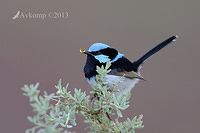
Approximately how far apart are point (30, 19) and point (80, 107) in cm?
586

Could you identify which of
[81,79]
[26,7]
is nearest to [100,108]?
[81,79]

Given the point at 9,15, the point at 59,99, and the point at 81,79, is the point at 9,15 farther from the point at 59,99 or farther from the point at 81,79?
the point at 59,99

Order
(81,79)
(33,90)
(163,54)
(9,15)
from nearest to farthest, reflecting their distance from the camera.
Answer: (33,90), (81,79), (163,54), (9,15)

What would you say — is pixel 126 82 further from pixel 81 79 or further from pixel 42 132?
pixel 81 79

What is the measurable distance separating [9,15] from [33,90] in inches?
243

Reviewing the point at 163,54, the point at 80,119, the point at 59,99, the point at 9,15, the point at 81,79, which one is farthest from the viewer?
the point at 9,15

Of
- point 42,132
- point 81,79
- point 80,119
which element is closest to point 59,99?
point 42,132

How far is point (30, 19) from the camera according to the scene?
6820 mm

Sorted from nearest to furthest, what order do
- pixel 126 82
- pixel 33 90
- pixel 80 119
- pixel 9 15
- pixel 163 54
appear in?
1. pixel 33 90
2. pixel 126 82
3. pixel 80 119
4. pixel 163 54
5. pixel 9 15

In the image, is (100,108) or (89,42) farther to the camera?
(89,42)

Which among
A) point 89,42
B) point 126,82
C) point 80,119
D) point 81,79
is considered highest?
point 89,42

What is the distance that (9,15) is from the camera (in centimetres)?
648

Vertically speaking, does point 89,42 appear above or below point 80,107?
above

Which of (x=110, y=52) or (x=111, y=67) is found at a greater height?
(x=110, y=52)
